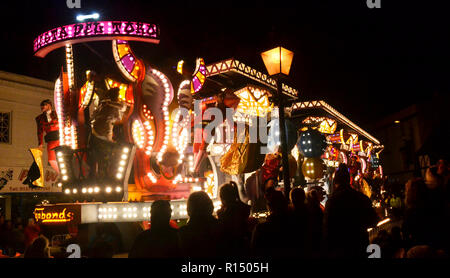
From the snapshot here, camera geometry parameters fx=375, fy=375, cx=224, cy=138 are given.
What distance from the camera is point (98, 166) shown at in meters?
10.5

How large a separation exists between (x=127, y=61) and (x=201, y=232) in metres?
8.05

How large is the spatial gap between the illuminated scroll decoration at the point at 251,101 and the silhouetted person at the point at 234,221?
6405 mm

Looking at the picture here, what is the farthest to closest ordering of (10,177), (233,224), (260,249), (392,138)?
(392,138) < (10,177) < (233,224) < (260,249)

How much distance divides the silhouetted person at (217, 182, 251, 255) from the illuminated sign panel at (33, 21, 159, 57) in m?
6.37

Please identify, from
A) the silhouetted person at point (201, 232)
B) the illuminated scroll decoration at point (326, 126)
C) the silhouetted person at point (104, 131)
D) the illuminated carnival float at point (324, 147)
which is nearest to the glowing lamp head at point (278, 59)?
the silhouetted person at point (104, 131)

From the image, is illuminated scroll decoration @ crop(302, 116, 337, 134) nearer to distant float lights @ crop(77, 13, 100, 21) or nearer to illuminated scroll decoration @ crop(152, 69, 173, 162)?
illuminated scroll decoration @ crop(152, 69, 173, 162)

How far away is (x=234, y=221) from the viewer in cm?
504

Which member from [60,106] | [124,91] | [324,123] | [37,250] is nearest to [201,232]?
[37,250]

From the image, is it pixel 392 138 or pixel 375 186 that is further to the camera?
pixel 392 138

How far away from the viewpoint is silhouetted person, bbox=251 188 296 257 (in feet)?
14.6

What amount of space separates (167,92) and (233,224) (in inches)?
293

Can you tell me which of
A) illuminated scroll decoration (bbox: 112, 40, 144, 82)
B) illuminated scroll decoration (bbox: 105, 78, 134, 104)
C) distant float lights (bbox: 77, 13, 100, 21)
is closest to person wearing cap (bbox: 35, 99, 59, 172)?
illuminated scroll decoration (bbox: 105, 78, 134, 104)

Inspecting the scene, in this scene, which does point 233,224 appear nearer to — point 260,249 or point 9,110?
point 260,249
